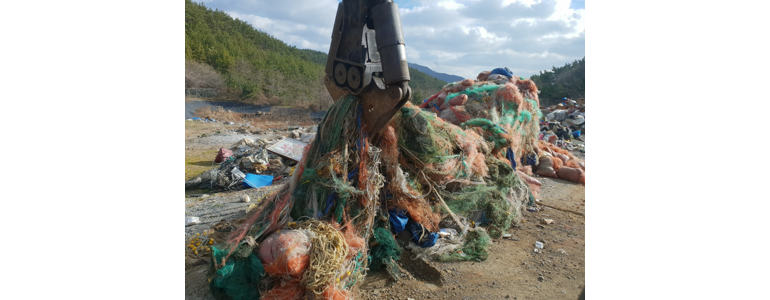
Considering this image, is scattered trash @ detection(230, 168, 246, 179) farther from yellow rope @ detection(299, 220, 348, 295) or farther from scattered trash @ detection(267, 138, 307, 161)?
yellow rope @ detection(299, 220, 348, 295)

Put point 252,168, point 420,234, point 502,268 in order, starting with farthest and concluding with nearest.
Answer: point 252,168
point 420,234
point 502,268

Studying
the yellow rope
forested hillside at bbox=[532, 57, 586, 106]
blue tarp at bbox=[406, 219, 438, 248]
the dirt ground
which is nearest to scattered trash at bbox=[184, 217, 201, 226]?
the dirt ground

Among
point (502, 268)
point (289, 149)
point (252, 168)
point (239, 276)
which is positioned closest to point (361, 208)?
point (239, 276)

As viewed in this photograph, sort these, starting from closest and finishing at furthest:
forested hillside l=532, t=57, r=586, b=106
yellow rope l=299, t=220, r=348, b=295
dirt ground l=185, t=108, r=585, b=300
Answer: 1. yellow rope l=299, t=220, r=348, b=295
2. dirt ground l=185, t=108, r=585, b=300
3. forested hillside l=532, t=57, r=586, b=106

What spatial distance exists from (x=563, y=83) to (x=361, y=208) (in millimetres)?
25621

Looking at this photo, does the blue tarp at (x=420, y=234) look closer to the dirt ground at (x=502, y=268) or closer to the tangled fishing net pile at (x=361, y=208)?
the tangled fishing net pile at (x=361, y=208)

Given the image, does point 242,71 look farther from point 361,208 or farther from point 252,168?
point 361,208

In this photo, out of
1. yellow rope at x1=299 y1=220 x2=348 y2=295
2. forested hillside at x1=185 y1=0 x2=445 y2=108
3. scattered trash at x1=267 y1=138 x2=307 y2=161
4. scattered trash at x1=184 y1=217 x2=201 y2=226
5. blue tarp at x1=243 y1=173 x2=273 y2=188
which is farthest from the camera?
forested hillside at x1=185 y1=0 x2=445 y2=108

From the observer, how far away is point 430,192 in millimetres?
3965

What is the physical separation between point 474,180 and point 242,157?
4.10 m

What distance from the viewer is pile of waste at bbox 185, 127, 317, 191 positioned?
577 cm

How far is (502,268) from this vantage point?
3.51 meters

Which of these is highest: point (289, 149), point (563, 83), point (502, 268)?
point (563, 83)

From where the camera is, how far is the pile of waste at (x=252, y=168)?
577 centimetres
